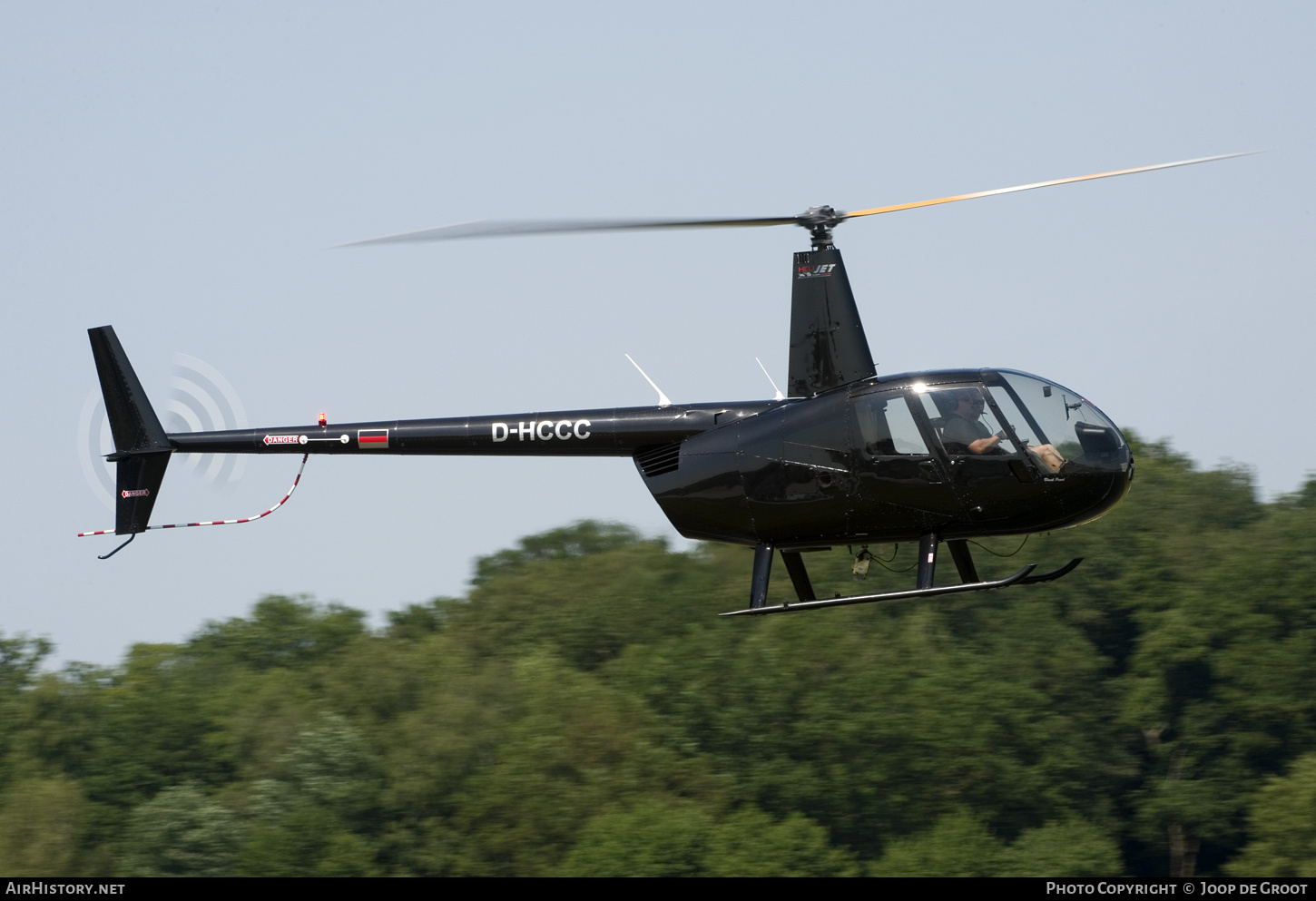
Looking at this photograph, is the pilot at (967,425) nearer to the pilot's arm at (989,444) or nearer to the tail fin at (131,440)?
the pilot's arm at (989,444)

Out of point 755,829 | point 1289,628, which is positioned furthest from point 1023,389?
point 1289,628

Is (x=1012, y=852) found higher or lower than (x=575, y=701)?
lower

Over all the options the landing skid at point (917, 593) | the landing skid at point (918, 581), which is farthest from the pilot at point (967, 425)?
the landing skid at point (917, 593)

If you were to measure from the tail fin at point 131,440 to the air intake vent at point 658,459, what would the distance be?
5.61 meters

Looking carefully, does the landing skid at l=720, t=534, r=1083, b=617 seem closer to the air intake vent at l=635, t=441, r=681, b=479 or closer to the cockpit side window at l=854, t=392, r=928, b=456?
the cockpit side window at l=854, t=392, r=928, b=456

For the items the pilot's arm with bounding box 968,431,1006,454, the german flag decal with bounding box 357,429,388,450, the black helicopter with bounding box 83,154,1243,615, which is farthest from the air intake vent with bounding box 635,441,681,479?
the pilot's arm with bounding box 968,431,1006,454

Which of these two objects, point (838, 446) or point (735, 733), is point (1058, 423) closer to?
point (838, 446)

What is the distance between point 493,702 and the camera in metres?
44.5

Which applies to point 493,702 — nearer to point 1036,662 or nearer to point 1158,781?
point 1036,662

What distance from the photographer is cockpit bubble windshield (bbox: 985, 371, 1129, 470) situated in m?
13.4

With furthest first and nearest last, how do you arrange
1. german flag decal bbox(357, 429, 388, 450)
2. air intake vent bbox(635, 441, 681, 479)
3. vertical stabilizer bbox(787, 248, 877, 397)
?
1. german flag decal bbox(357, 429, 388, 450)
2. air intake vent bbox(635, 441, 681, 479)
3. vertical stabilizer bbox(787, 248, 877, 397)

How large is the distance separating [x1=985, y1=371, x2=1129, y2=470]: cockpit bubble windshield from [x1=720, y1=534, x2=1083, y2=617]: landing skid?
3.03 feet

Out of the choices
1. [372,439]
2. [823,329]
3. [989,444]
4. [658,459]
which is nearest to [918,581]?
[989,444]

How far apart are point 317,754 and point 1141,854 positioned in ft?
78.6
